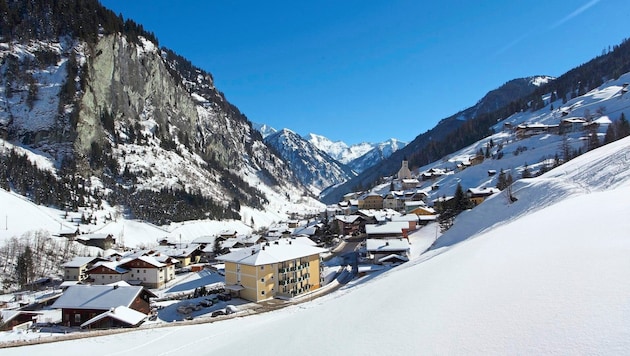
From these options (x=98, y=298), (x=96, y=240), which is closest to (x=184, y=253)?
(x=96, y=240)

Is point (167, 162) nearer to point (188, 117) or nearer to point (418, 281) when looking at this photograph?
point (188, 117)

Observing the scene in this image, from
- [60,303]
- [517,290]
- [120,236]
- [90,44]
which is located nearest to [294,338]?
[517,290]

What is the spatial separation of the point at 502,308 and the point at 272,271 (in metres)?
35.8

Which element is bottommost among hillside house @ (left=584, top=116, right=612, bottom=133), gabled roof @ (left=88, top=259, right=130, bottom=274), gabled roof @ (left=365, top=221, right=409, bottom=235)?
gabled roof @ (left=88, top=259, right=130, bottom=274)

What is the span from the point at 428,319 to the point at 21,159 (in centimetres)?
11470

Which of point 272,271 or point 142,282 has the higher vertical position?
point 272,271

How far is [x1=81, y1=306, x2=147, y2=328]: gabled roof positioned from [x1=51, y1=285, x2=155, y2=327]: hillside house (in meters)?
2.10

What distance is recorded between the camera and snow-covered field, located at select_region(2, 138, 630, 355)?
6156 mm

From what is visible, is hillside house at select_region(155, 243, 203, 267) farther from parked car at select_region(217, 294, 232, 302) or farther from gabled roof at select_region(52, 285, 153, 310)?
gabled roof at select_region(52, 285, 153, 310)

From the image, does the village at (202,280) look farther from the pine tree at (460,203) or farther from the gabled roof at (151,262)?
the pine tree at (460,203)

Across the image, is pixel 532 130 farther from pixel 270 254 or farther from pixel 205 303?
pixel 205 303

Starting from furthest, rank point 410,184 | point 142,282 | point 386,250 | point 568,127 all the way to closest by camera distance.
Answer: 1. point 410,184
2. point 568,127
3. point 142,282
4. point 386,250

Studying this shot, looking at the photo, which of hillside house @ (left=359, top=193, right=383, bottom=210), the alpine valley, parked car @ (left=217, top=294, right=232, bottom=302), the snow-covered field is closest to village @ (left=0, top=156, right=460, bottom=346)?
parked car @ (left=217, top=294, right=232, bottom=302)

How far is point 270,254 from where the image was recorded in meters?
43.3
